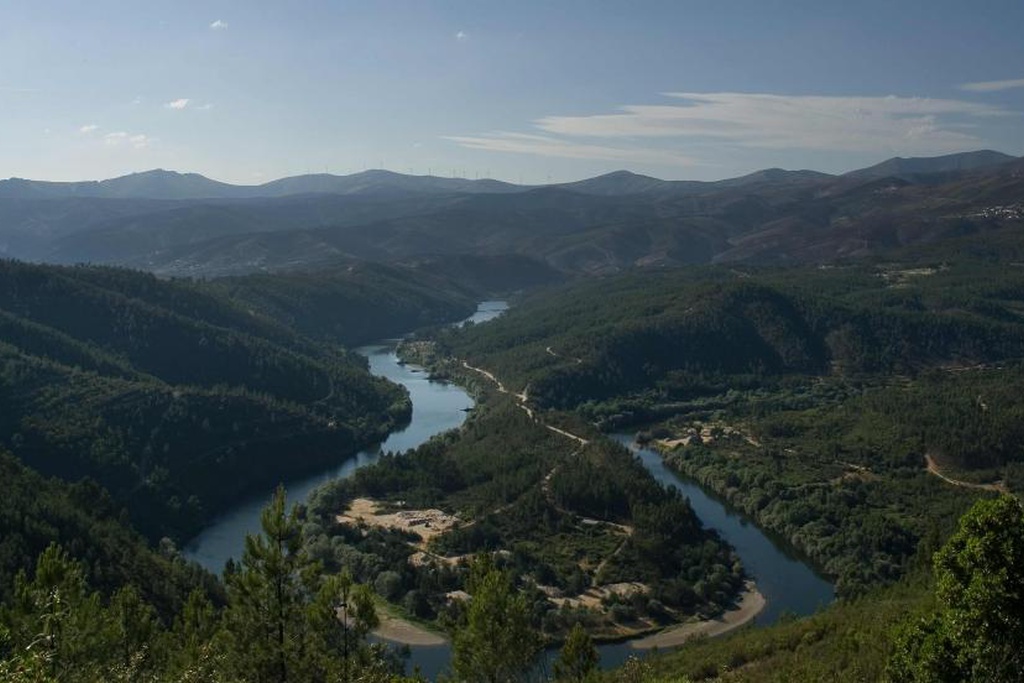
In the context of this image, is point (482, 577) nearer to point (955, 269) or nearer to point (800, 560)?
point (800, 560)

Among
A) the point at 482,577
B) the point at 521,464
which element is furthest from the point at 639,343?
the point at 482,577

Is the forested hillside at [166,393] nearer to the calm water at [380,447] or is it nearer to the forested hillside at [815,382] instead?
the calm water at [380,447]

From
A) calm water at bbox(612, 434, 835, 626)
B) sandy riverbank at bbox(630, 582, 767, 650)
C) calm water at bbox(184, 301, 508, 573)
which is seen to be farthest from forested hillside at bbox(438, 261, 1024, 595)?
calm water at bbox(184, 301, 508, 573)

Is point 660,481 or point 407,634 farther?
point 660,481

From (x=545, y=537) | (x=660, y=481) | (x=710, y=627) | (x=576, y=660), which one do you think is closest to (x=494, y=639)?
(x=576, y=660)

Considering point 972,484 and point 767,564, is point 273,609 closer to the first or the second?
point 767,564
